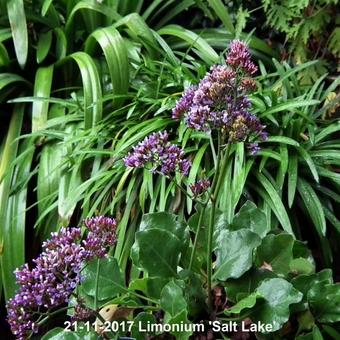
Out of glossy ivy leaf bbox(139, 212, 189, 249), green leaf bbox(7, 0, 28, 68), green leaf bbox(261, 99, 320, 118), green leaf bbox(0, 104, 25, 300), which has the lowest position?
green leaf bbox(0, 104, 25, 300)

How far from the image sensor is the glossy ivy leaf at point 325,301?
102 cm

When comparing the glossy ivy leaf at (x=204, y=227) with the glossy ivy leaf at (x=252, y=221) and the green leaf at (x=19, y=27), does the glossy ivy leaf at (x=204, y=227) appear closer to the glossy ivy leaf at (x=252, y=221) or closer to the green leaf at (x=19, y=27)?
the glossy ivy leaf at (x=252, y=221)

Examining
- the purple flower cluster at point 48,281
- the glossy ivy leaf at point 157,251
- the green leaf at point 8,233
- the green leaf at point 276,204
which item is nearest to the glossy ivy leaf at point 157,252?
the glossy ivy leaf at point 157,251

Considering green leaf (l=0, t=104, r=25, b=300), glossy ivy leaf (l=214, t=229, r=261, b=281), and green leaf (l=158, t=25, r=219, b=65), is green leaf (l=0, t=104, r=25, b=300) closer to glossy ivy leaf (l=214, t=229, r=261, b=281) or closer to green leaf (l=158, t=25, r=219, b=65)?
green leaf (l=158, t=25, r=219, b=65)

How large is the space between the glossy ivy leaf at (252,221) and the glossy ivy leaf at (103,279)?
22 cm

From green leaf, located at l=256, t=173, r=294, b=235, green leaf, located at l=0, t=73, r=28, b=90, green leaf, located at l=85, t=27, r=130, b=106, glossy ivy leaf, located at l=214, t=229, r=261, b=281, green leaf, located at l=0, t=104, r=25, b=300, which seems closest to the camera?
glossy ivy leaf, located at l=214, t=229, r=261, b=281

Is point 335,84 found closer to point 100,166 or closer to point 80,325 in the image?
point 100,166

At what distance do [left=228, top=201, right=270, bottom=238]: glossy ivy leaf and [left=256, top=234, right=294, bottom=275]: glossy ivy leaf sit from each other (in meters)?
0.03

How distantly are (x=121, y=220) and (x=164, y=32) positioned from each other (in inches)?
35.1

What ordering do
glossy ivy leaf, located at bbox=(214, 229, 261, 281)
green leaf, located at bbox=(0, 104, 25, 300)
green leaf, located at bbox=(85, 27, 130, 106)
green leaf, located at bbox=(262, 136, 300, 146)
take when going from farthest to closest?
green leaf, located at bbox=(85, 27, 130, 106) → green leaf, located at bbox=(0, 104, 25, 300) → green leaf, located at bbox=(262, 136, 300, 146) → glossy ivy leaf, located at bbox=(214, 229, 261, 281)

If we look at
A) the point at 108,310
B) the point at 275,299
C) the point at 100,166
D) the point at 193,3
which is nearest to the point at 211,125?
the point at 275,299

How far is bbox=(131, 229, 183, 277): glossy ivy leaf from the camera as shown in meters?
1.04

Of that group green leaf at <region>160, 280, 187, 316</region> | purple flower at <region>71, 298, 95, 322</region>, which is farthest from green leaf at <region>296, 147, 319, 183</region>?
purple flower at <region>71, 298, 95, 322</region>

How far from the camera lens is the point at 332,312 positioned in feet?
3.37
